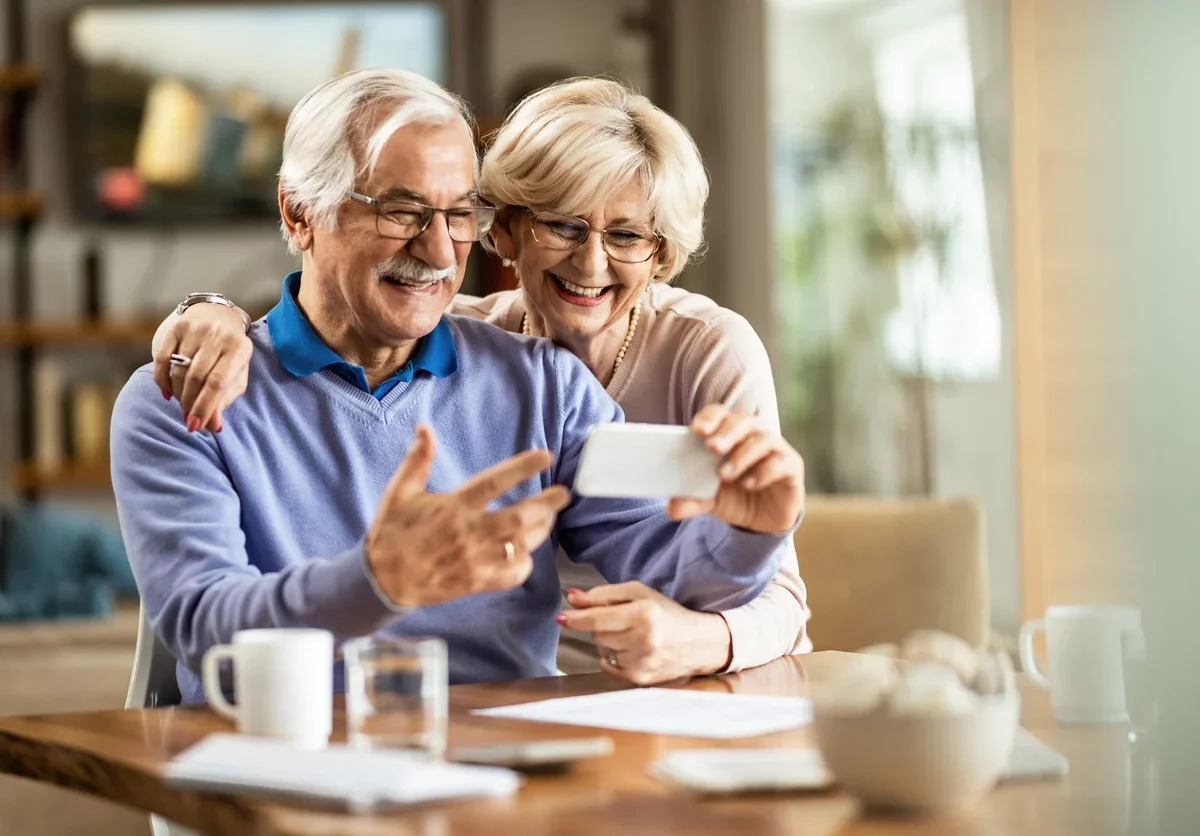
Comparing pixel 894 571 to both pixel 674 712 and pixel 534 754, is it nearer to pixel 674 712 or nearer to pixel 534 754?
pixel 674 712

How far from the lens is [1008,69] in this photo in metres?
3.99

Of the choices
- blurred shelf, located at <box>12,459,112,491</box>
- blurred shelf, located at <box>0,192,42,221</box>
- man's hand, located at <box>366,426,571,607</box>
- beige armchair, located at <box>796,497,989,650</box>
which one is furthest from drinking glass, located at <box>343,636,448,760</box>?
blurred shelf, located at <box>0,192,42,221</box>

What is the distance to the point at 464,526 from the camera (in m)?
1.17

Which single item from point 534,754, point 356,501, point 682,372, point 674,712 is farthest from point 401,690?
point 682,372

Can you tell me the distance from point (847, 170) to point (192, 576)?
3.71 m

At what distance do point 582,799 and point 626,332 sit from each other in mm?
1058

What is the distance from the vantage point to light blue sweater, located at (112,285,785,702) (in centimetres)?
141

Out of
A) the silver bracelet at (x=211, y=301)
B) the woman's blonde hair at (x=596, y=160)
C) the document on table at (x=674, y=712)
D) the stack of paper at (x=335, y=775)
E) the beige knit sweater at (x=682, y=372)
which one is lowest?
the document on table at (x=674, y=712)

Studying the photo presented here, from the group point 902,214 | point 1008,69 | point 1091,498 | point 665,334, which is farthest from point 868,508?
point 902,214

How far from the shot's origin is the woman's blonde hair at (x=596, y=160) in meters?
1.77

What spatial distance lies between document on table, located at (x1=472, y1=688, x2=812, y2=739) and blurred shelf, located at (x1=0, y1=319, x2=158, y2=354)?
4.05m

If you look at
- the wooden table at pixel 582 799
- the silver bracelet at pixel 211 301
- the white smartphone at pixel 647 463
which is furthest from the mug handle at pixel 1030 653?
the silver bracelet at pixel 211 301

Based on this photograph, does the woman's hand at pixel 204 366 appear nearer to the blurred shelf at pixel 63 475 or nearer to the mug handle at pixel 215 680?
the mug handle at pixel 215 680

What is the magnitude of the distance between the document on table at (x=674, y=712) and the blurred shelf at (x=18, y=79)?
4403mm
